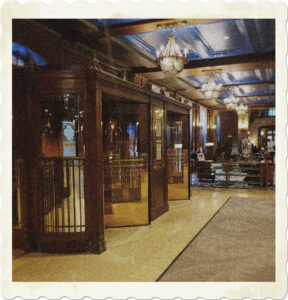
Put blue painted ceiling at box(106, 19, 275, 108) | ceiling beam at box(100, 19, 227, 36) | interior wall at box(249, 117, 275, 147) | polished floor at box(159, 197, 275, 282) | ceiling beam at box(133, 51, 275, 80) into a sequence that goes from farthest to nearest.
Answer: interior wall at box(249, 117, 275, 147) < ceiling beam at box(133, 51, 275, 80) < blue painted ceiling at box(106, 19, 275, 108) < ceiling beam at box(100, 19, 227, 36) < polished floor at box(159, 197, 275, 282)

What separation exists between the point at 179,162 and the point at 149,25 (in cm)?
320

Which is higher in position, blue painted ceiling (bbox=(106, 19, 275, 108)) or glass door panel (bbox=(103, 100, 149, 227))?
blue painted ceiling (bbox=(106, 19, 275, 108))

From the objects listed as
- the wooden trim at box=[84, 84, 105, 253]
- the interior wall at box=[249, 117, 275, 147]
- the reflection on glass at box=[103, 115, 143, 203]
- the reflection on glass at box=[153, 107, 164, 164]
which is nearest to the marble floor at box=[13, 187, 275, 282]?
the wooden trim at box=[84, 84, 105, 253]

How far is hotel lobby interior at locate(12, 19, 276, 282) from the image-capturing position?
3215mm

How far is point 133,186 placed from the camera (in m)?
5.30

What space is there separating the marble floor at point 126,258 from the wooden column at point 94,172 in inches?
9.7

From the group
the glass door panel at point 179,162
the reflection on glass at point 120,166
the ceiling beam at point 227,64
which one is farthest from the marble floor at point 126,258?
the ceiling beam at point 227,64

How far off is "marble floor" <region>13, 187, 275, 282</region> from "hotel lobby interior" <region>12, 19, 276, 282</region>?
15 millimetres

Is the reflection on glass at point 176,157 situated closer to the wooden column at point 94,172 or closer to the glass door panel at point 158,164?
the glass door panel at point 158,164

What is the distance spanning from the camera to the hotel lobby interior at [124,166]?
127 inches

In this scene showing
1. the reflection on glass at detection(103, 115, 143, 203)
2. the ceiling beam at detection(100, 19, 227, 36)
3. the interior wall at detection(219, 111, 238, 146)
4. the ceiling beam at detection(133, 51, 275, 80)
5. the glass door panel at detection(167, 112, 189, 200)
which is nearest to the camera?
the ceiling beam at detection(100, 19, 227, 36)

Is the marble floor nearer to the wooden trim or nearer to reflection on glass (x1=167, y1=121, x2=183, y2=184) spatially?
the wooden trim

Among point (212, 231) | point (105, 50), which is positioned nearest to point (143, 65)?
point (105, 50)

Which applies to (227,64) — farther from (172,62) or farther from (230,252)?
(230,252)
